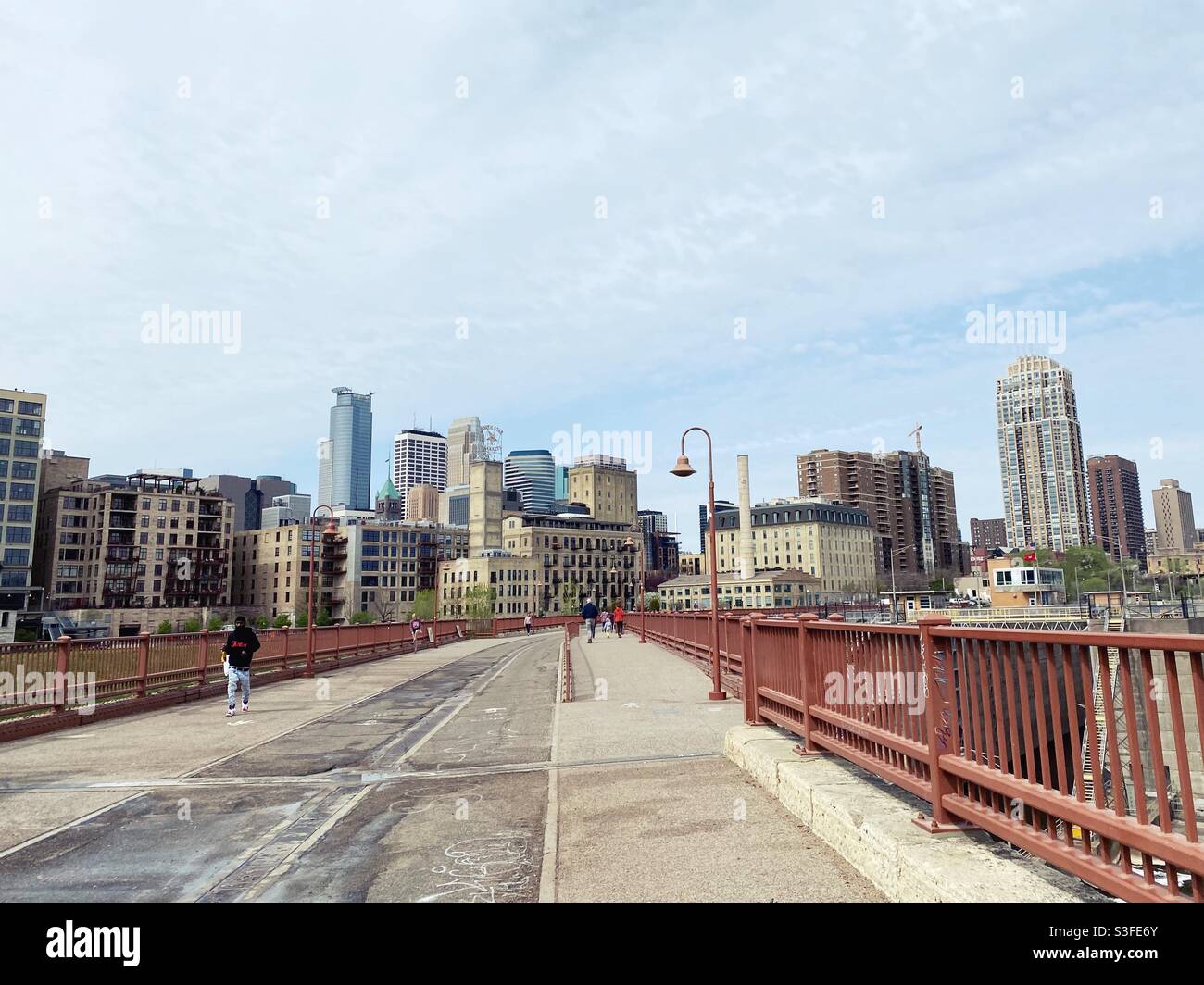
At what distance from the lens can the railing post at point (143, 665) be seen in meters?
17.2

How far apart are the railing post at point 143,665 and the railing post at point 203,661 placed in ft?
7.42

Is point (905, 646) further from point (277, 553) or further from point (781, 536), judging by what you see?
point (781, 536)

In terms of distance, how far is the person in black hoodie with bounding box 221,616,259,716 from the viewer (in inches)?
643

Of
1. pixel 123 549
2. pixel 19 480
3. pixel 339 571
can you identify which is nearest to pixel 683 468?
pixel 19 480

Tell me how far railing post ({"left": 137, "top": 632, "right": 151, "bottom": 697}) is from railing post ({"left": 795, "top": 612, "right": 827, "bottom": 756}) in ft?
45.9

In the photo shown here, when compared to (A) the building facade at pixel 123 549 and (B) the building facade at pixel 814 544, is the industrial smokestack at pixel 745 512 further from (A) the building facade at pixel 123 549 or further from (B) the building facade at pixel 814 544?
(A) the building facade at pixel 123 549

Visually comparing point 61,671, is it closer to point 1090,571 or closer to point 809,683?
point 809,683

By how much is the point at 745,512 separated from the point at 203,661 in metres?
162

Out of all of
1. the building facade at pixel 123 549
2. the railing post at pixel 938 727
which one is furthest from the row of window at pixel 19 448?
the railing post at pixel 938 727

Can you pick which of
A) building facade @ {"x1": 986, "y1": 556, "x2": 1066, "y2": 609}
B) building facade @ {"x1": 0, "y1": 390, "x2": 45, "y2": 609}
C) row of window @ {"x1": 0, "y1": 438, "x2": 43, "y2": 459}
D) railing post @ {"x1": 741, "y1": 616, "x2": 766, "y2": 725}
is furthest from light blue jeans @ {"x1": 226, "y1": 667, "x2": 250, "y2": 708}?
row of window @ {"x1": 0, "y1": 438, "x2": 43, "y2": 459}

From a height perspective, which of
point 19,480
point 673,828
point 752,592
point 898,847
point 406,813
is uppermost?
point 19,480

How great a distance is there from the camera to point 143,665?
17.3m
